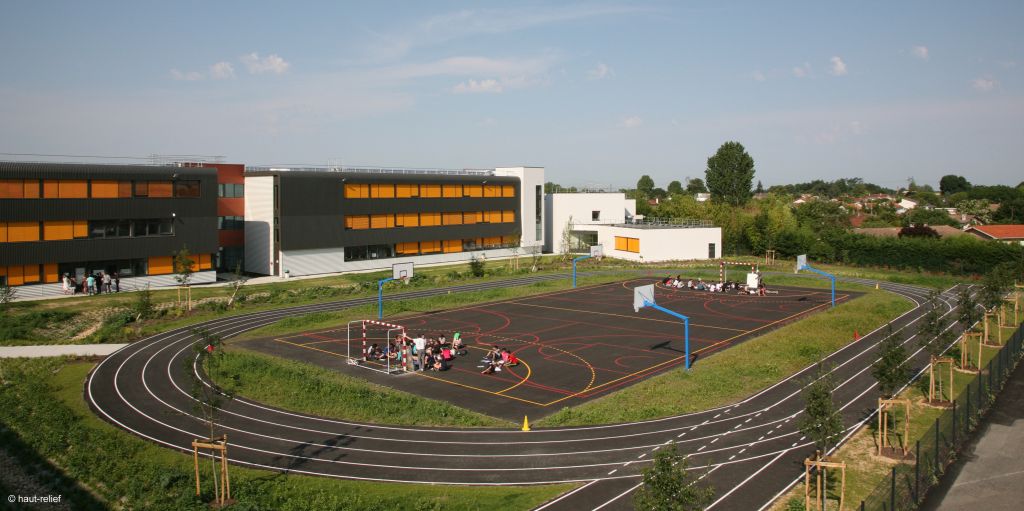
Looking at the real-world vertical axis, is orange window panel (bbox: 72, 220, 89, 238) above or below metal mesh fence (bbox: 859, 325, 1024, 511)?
above

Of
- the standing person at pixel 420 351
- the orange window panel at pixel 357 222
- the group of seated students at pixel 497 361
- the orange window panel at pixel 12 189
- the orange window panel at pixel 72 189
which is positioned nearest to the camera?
the group of seated students at pixel 497 361

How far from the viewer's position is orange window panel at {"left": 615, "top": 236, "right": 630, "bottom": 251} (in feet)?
260

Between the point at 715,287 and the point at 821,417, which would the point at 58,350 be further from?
the point at 715,287

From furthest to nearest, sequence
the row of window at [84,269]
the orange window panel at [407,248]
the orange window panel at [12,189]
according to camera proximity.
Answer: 1. the orange window panel at [407,248]
2. the row of window at [84,269]
3. the orange window panel at [12,189]

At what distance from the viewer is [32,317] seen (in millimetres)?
41469

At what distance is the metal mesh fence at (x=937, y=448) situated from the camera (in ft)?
55.1

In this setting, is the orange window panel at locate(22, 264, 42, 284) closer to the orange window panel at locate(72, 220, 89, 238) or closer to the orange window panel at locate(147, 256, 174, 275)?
the orange window panel at locate(72, 220, 89, 238)

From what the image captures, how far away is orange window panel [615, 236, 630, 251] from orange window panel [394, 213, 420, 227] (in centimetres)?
2231

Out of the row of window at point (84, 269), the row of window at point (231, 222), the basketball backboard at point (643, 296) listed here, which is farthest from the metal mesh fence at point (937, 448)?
the row of window at point (231, 222)

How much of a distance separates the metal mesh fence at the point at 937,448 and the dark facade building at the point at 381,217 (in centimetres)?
5286

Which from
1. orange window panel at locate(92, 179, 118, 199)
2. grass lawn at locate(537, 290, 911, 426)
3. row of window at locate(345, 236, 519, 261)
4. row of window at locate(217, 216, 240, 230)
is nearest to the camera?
grass lawn at locate(537, 290, 911, 426)

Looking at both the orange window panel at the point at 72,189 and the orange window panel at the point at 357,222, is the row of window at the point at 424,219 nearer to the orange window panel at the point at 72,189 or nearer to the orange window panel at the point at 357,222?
the orange window panel at the point at 357,222

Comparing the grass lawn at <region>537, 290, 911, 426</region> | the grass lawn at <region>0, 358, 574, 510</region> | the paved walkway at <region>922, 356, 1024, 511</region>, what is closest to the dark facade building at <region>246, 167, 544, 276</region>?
the grass lawn at <region>0, 358, 574, 510</region>

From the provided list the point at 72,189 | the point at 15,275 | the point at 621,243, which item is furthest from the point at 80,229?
the point at 621,243
